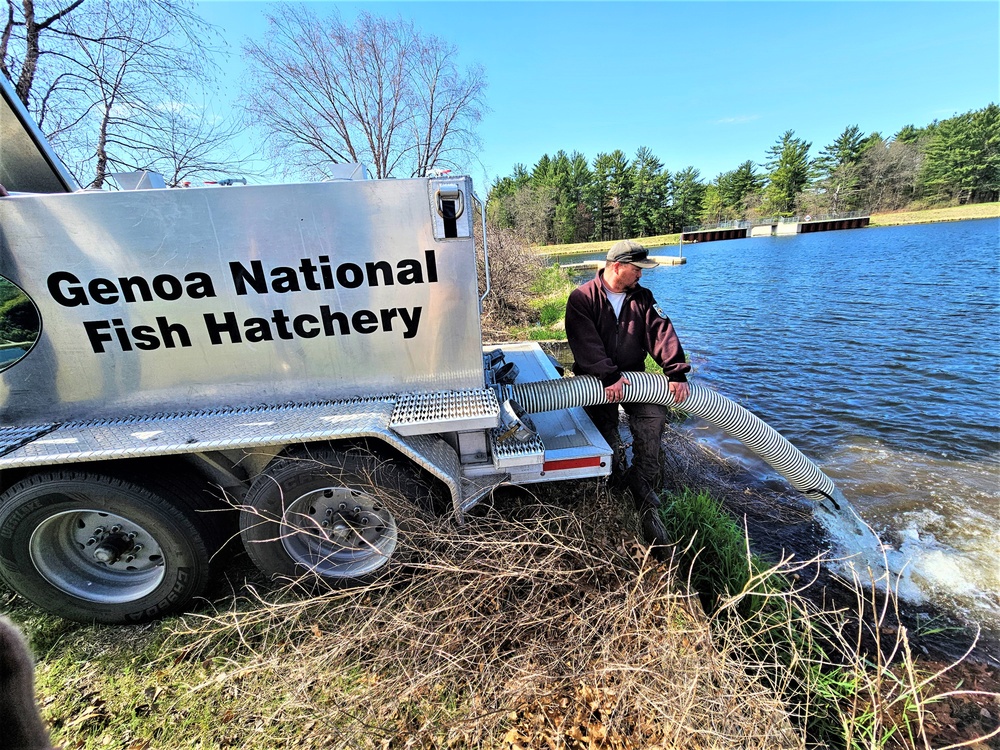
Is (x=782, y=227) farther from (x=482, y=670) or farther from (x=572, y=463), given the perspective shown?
(x=482, y=670)

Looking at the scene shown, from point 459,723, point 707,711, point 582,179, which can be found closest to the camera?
point 707,711

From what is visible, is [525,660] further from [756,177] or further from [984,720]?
[756,177]

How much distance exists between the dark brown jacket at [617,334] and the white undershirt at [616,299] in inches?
1.5

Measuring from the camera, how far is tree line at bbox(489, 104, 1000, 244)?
5553cm

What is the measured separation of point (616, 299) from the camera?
3.37m

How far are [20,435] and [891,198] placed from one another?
88.3 meters

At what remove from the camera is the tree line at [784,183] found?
55.5 meters

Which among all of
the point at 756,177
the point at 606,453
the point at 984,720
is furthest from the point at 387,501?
the point at 756,177

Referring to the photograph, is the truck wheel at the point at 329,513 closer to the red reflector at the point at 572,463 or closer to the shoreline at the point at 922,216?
the red reflector at the point at 572,463

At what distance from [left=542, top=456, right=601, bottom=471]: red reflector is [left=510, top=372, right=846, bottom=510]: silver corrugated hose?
527 mm

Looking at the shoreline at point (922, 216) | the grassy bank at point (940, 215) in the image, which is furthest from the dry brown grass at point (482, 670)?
the grassy bank at point (940, 215)

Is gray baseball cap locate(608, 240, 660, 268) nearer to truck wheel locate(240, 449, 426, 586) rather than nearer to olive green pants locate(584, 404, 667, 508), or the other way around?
olive green pants locate(584, 404, 667, 508)

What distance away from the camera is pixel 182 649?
2301 millimetres

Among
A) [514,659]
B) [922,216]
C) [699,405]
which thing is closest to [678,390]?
[699,405]
